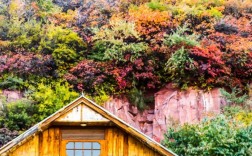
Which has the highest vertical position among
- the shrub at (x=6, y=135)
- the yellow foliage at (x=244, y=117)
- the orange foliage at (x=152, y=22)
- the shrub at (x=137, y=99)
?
the orange foliage at (x=152, y=22)

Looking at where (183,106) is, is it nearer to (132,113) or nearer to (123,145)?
(132,113)

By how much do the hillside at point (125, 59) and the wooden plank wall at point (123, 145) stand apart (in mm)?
7503

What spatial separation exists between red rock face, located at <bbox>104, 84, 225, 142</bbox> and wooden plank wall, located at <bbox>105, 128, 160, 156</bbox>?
25.2 ft

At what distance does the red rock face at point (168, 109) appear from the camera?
694 inches

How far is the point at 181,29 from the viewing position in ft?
63.3

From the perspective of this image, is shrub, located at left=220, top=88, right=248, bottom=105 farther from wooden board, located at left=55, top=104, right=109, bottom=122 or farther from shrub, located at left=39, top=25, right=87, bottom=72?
wooden board, located at left=55, top=104, right=109, bottom=122

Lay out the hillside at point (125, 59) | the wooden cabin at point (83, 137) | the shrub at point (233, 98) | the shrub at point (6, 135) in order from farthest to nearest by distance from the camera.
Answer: the hillside at point (125, 59) → the shrub at point (233, 98) → the shrub at point (6, 135) → the wooden cabin at point (83, 137)

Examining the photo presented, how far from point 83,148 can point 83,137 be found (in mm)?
227

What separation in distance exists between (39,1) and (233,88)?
1164cm

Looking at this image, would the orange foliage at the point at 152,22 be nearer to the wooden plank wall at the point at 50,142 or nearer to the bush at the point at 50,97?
the bush at the point at 50,97

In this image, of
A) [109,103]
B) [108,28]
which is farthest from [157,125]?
[108,28]

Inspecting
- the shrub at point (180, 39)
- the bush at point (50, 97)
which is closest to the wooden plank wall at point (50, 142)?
the bush at point (50, 97)

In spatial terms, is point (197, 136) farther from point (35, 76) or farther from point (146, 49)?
point (35, 76)

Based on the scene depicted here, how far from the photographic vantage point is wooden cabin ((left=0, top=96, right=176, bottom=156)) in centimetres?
934
